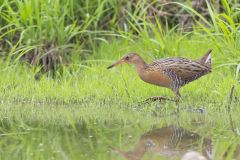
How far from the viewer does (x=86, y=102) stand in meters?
8.36

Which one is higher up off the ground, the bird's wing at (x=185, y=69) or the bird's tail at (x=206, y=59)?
the bird's tail at (x=206, y=59)

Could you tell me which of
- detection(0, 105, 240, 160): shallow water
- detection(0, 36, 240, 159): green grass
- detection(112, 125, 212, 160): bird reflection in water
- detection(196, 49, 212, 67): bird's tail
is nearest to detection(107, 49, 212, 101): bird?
detection(196, 49, 212, 67): bird's tail

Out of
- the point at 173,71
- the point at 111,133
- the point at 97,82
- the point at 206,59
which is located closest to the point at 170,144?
the point at 111,133

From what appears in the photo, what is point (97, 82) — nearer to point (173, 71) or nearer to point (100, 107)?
point (100, 107)

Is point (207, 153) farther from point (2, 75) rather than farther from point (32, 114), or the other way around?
point (2, 75)

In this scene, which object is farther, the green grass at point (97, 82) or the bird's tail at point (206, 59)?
the bird's tail at point (206, 59)

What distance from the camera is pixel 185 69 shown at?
838 centimetres

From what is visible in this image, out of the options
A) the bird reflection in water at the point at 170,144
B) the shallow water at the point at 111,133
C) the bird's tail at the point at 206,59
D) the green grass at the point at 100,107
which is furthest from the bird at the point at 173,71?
the bird reflection in water at the point at 170,144

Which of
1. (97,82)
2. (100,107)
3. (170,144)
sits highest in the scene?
(97,82)

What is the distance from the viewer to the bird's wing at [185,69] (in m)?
8.38

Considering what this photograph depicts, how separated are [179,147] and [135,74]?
272 cm

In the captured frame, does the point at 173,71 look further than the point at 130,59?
No

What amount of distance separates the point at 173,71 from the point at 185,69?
123 millimetres

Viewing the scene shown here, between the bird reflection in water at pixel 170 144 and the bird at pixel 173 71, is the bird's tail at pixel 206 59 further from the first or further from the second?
the bird reflection in water at pixel 170 144
